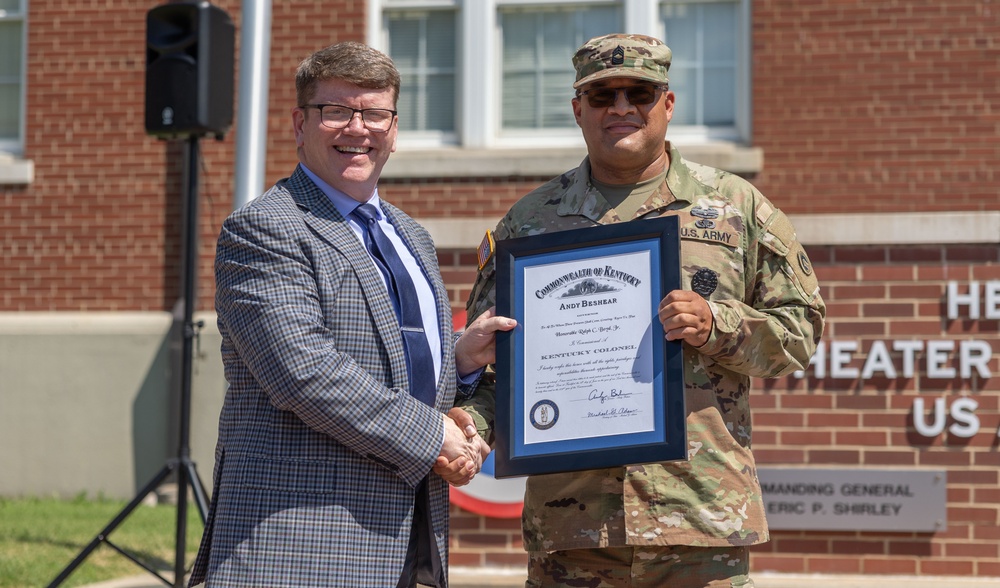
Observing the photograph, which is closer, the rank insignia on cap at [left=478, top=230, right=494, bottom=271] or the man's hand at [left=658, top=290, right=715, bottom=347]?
the man's hand at [left=658, top=290, right=715, bottom=347]

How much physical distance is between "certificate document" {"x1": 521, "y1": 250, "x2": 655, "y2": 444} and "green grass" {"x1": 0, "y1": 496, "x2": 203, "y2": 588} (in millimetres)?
3766

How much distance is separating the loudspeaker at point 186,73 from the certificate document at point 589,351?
3.80 meters

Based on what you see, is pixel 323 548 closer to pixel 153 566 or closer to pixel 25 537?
pixel 153 566

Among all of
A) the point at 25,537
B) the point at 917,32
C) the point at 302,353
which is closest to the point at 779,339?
the point at 302,353

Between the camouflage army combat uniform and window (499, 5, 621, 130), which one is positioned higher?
window (499, 5, 621, 130)

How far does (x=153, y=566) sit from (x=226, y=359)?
4041 mm

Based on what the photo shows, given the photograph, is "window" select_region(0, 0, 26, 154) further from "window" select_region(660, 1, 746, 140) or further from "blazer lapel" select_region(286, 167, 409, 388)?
"blazer lapel" select_region(286, 167, 409, 388)

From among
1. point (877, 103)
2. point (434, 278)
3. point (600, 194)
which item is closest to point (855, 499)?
point (877, 103)

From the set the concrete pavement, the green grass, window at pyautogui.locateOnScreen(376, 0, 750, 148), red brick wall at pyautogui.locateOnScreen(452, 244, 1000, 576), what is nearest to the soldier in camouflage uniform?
the concrete pavement

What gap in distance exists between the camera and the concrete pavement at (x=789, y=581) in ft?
20.4

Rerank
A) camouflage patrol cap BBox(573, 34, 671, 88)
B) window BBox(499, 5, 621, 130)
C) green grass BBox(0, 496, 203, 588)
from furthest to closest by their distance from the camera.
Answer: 1. window BBox(499, 5, 621, 130)
2. green grass BBox(0, 496, 203, 588)
3. camouflage patrol cap BBox(573, 34, 671, 88)

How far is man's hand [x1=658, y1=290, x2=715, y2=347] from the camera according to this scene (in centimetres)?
285

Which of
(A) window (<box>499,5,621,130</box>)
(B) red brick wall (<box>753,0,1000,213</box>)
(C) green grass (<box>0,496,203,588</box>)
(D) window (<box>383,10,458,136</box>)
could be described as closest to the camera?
(C) green grass (<box>0,496,203,588</box>)

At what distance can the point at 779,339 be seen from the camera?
300cm
